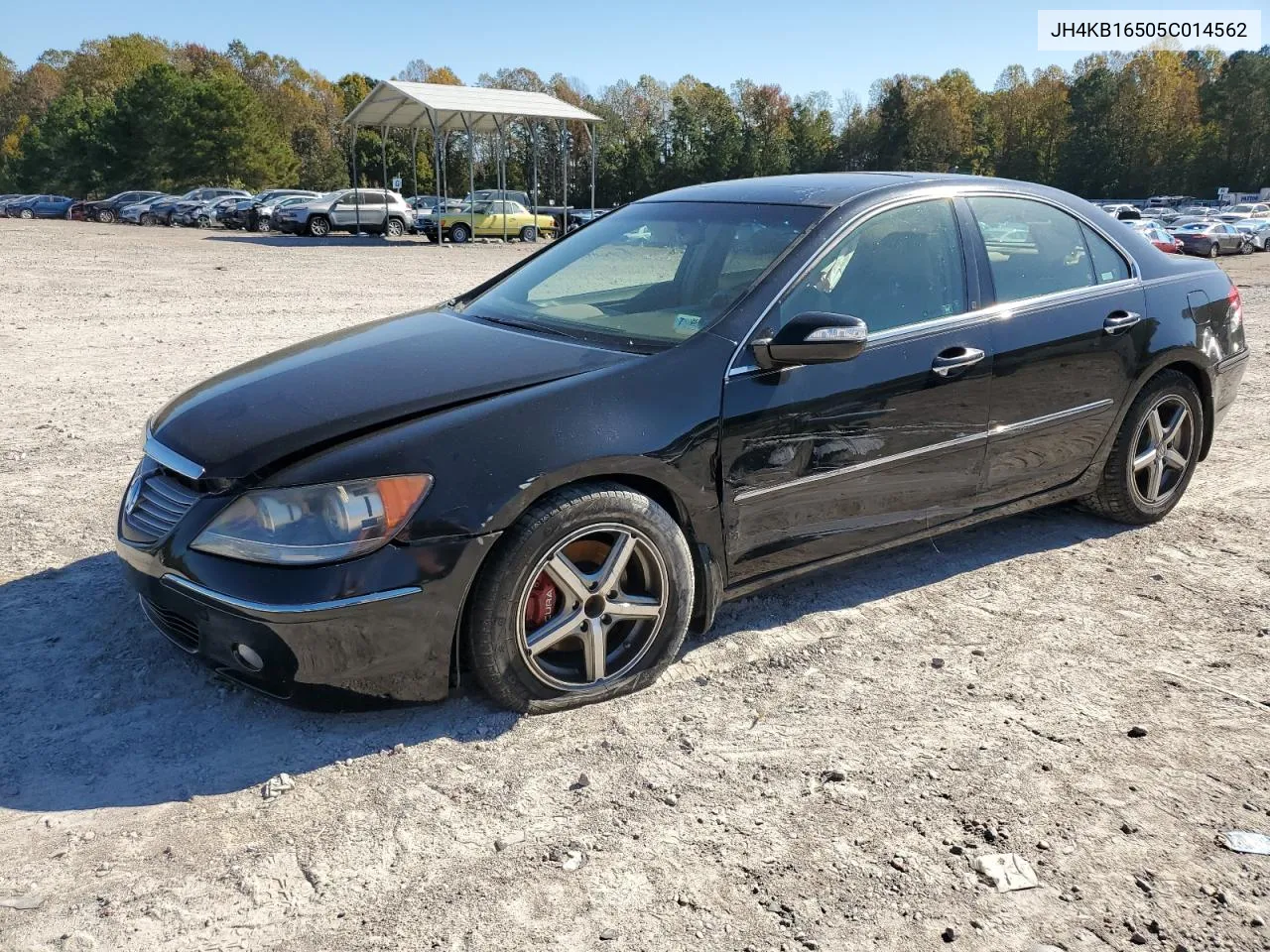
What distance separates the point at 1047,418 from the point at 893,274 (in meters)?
0.99

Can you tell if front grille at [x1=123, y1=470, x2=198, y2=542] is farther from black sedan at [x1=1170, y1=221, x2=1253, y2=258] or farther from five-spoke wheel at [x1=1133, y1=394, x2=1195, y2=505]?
black sedan at [x1=1170, y1=221, x2=1253, y2=258]

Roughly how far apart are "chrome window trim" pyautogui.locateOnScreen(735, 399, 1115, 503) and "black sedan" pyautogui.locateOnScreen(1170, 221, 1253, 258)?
34.3 meters

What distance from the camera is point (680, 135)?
8075cm

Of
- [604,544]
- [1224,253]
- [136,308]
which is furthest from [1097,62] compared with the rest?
[604,544]

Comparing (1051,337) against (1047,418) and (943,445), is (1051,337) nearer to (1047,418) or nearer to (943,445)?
(1047,418)

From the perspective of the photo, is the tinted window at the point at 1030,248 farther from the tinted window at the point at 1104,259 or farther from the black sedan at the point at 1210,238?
the black sedan at the point at 1210,238

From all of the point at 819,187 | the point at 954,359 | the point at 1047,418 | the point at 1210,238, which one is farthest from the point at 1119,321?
the point at 1210,238

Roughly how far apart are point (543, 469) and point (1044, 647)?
200cm

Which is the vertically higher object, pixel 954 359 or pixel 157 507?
pixel 954 359

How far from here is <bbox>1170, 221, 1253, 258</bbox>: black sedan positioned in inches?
1369

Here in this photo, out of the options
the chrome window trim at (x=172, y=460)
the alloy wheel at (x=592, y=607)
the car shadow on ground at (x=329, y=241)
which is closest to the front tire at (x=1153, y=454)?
the alloy wheel at (x=592, y=607)

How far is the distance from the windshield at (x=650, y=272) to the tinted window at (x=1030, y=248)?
0.88m

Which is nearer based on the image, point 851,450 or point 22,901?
point 22,901

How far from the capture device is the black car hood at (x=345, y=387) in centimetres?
312
